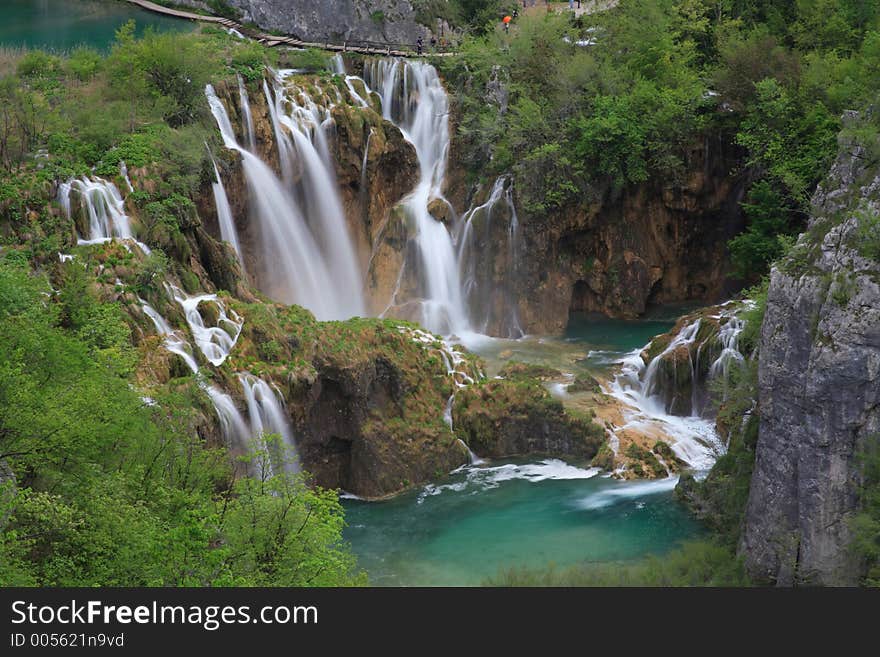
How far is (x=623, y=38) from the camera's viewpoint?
4541 centimetres

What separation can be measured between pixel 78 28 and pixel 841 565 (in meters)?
49.0

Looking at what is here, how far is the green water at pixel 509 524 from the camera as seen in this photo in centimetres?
2642

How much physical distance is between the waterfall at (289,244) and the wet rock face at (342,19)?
13.3m

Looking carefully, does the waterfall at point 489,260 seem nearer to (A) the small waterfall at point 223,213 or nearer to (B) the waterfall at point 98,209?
(A) the small waterfall at point 223,213

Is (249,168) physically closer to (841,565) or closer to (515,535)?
(515,535)

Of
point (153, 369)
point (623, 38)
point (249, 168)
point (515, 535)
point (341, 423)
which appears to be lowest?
point (515, 535)

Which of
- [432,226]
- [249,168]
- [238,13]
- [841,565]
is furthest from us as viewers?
[238,13]

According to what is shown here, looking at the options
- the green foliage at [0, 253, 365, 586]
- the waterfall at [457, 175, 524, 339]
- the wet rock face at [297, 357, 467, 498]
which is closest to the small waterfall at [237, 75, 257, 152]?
the waterfall at [457, 175, 524, 339]

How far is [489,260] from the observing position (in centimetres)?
4319

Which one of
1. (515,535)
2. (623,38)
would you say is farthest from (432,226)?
(515,535)

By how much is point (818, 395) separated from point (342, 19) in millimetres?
38519

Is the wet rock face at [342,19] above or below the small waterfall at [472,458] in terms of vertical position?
above

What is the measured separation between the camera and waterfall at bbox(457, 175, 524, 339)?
43.0 m

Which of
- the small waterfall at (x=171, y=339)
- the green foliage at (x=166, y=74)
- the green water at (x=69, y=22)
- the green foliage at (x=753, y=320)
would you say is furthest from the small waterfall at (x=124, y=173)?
the green water at (x=69, y=22)
